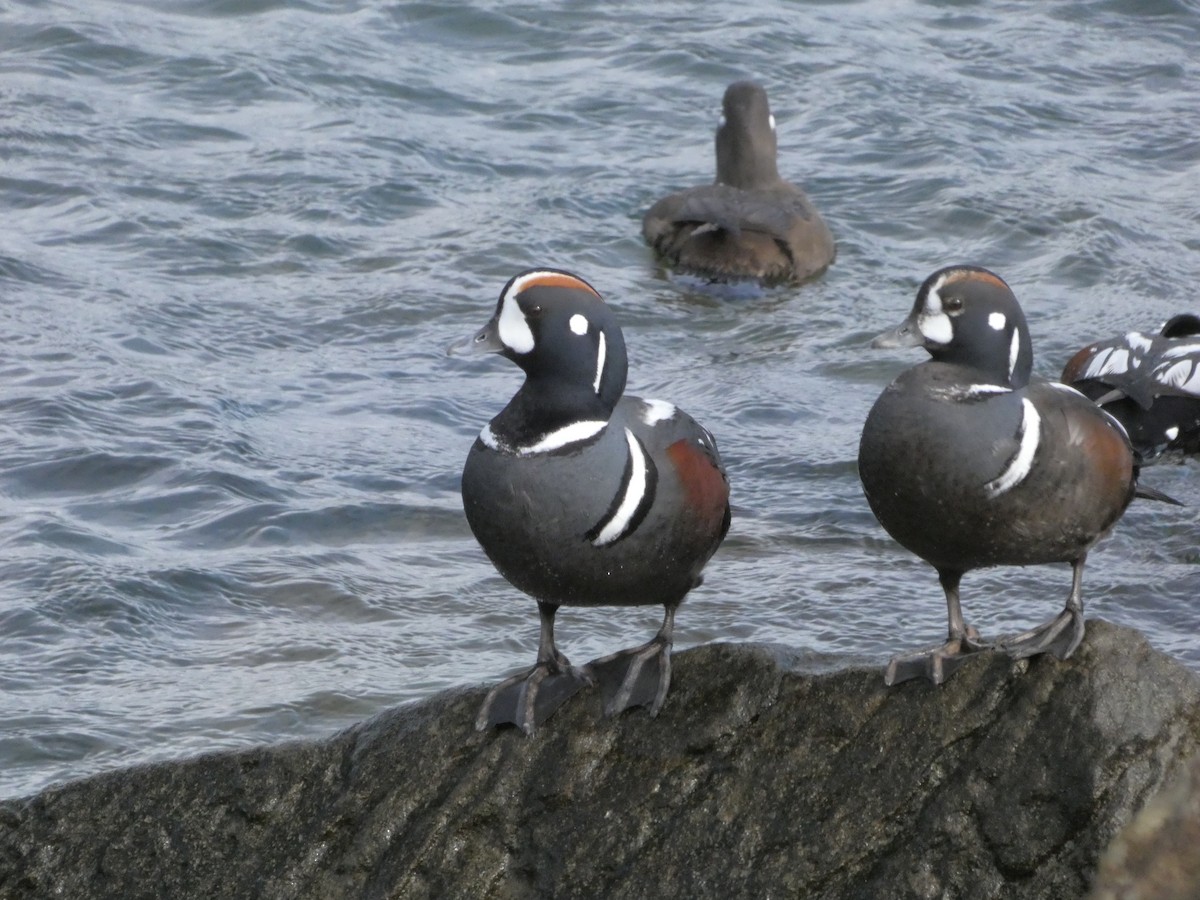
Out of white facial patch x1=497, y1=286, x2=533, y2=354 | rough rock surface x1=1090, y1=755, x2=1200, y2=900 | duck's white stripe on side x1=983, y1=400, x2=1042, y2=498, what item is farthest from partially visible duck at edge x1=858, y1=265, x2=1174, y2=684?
rough rock surface x1=1090, y1=755, x2=1200, y2=900

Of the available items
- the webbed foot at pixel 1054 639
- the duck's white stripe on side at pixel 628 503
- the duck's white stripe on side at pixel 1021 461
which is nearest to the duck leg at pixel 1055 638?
the webbed foot at pixel 1054 639

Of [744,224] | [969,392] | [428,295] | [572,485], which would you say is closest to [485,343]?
[572,485]

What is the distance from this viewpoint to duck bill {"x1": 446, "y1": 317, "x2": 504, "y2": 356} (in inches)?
178

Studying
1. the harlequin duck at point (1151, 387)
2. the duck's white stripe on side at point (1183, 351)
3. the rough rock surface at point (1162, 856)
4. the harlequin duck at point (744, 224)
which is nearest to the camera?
the rough rock surface at point (1162, 856)

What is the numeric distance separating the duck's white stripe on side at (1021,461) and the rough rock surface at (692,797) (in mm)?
397

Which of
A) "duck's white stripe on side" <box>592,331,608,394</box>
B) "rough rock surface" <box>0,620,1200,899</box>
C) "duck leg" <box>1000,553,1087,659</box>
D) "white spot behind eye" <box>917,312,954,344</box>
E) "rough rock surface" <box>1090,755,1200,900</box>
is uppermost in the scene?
"rough rock surface" <box>1090,755,1200,900</box>

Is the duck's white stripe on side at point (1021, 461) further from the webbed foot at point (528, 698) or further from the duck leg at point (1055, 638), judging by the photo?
the webbed foot at point (528, 698)

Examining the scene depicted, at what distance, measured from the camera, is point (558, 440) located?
4453 mm

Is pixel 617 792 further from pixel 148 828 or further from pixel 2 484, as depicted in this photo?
pixel 2 484

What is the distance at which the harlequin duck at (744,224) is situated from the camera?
10.9m

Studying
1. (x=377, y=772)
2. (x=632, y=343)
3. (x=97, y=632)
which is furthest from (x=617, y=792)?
(x=632, y=343)

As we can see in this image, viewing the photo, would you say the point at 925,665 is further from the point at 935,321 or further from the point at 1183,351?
the point at 1183,351

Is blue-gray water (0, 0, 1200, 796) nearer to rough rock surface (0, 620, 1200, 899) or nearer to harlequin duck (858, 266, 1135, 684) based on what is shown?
harlequin duck (858, 266, 1135, 684)

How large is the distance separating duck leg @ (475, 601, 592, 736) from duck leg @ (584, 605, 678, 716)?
7cm
